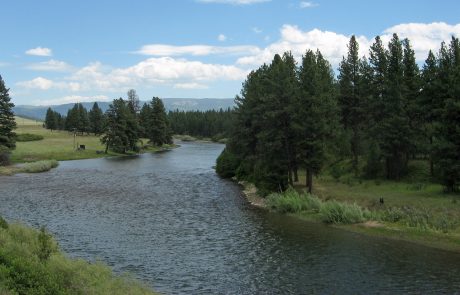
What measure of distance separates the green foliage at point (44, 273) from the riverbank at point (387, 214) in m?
23.5

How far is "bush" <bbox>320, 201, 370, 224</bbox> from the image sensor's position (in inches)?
1675

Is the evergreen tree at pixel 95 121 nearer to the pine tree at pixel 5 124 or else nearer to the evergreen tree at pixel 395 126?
the pine tree at pixel 5 124

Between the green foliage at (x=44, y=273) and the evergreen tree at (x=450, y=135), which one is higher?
the evergreen tree at (x=450, y=135)

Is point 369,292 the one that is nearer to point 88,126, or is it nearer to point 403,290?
point 403,290

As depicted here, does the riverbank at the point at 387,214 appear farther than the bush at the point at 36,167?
No

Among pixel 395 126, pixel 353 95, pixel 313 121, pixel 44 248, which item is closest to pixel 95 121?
pixel 353 95

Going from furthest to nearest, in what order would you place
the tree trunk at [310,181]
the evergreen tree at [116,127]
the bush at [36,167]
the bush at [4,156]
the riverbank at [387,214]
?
the evergreen tree at [116,127], the bush at [4,156], the bush at [36,167], the tree trunk at [310,181], the riverbank at [387,214]

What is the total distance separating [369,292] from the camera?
25.7 meters

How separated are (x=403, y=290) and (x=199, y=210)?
27.7 m

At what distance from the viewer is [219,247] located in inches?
1388

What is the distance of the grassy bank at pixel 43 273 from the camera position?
1698 centimetres

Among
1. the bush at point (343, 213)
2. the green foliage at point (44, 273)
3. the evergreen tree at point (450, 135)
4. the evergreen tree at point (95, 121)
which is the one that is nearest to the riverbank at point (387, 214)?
the bush at point (343, 213)

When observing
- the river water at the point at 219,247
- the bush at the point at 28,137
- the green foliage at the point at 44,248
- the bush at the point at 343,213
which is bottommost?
the river water at the point at 219,247

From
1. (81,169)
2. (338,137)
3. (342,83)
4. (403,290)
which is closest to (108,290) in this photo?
(403,290)
